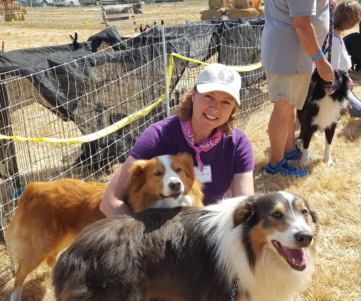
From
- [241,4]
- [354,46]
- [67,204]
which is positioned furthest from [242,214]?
[241,4]

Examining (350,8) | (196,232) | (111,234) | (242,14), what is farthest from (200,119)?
(242,14)

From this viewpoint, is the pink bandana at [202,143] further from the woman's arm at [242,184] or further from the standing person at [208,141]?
the woman's arm at [242,184]

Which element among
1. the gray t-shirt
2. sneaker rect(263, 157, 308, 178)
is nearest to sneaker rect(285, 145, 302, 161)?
sneaker rect(263, 157, 308, 178)

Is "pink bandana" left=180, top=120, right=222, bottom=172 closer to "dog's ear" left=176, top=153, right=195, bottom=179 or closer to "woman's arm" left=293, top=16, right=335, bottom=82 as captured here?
"dog's ear" left=176, top=153, right=195, bottom=179

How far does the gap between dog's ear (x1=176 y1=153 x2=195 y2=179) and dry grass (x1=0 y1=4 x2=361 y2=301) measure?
1.23 meters

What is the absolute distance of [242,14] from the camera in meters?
16.2

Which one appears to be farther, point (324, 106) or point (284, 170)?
point (324, 106)

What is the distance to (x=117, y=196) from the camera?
2432 mm

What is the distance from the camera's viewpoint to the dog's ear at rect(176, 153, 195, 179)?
239 centimetres

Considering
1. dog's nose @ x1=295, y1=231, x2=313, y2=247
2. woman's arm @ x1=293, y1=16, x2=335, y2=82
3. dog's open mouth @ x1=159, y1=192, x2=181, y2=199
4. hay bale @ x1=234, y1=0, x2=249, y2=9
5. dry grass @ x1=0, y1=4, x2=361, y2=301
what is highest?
hay bale @ x1=234, y1=0, x2=249, y2=9

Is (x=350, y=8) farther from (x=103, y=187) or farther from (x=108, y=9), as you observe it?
(x=108, y=9)

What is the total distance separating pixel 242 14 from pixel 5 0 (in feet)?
60.1

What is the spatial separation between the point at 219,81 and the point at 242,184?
723mm

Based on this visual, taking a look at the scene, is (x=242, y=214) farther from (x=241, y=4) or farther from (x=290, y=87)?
(x=241, y=4)
